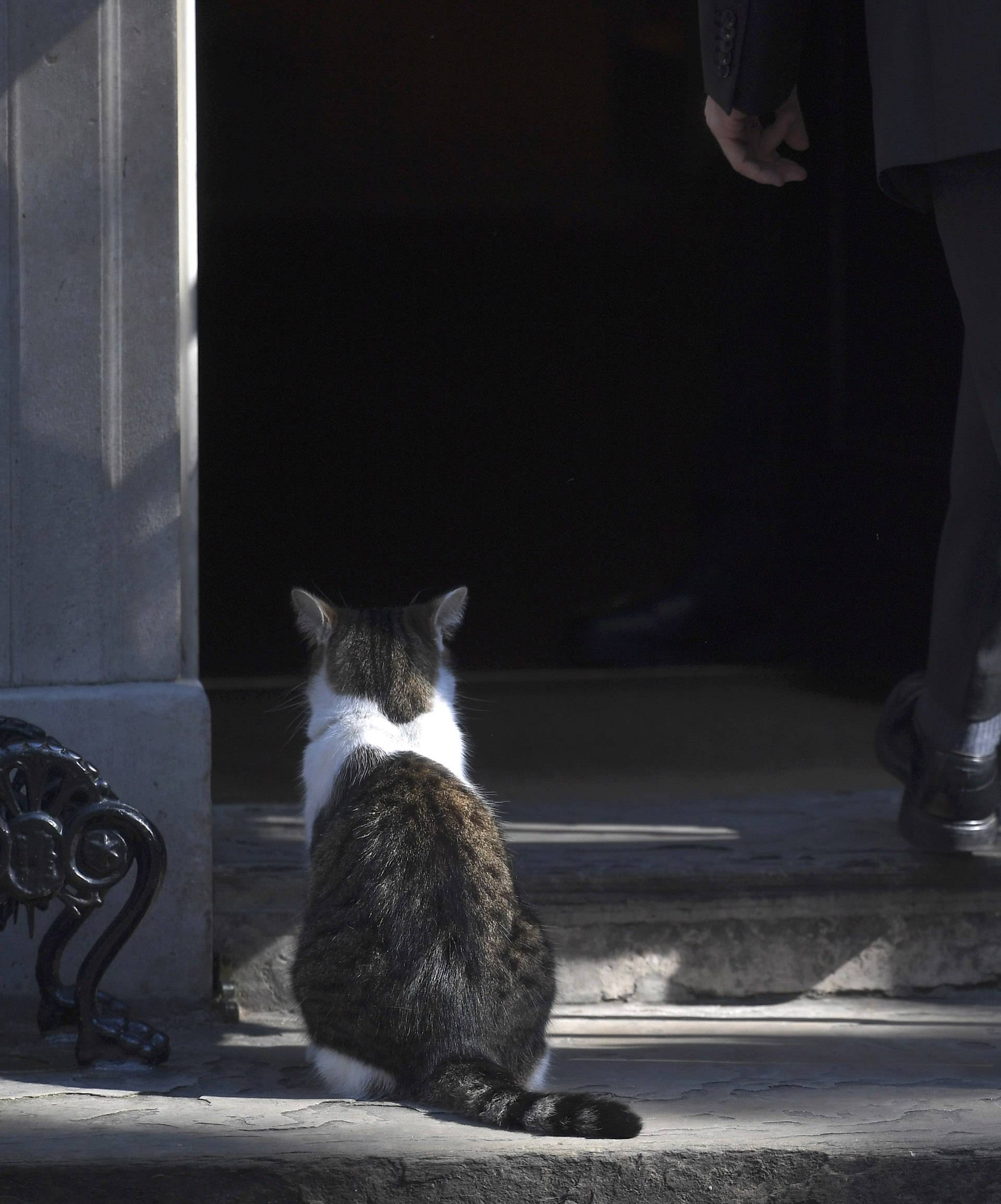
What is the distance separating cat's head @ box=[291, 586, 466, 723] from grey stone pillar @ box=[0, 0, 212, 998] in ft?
0.97

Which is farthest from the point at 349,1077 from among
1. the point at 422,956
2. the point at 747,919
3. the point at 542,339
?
the point at 542,339

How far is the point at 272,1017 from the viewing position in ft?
10.6

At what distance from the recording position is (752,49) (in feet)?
7.72

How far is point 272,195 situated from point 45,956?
7.97ft

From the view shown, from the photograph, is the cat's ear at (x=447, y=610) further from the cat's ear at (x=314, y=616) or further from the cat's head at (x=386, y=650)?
the cat's ear at (x=314, y=616)

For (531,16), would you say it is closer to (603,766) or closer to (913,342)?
(913,342)

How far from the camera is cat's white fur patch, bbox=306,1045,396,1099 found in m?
2.56

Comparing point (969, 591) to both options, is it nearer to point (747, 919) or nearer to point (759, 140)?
point (747, 919)

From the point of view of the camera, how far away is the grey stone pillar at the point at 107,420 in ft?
9.91

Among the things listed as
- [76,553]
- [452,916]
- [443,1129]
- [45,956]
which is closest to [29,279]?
[76,553]

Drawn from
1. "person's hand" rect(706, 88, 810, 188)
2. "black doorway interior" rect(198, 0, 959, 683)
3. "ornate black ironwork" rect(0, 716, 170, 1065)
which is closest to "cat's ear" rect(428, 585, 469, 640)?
"ornate black ironwork" rect(0, 716, 170, 1065)

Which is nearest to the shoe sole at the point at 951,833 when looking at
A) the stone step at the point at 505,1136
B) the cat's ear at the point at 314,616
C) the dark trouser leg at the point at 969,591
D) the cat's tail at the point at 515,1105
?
the dark trouser leg at the point at 969,591

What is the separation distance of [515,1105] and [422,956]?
11.9 inches

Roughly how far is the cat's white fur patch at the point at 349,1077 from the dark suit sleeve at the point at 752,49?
1.79m
